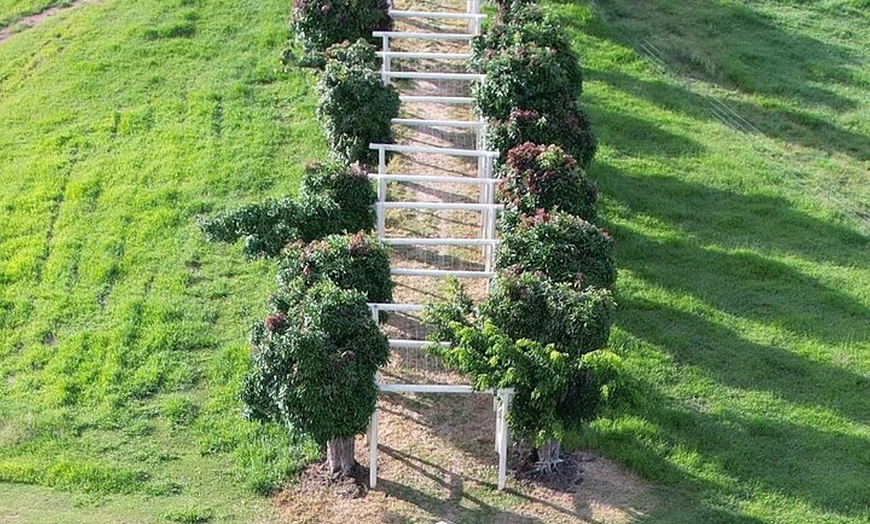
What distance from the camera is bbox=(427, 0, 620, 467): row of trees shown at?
14391 mm

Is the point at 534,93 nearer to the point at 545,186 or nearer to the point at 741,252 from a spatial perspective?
the point at 545,186

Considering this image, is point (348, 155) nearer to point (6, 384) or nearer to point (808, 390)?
point (6, 384)

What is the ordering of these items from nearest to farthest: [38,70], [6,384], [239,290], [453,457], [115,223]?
[453,457], [6,384], [239,290], [115,223], [38,70]

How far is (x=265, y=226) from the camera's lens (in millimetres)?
16703

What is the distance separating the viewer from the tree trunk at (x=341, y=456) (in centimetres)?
1519

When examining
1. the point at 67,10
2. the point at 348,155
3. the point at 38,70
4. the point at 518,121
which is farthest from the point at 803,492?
the point at 67,10

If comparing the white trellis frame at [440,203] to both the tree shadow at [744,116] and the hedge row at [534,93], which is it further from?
the tree shadow at [744,116]

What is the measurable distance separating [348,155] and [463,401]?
474 cm

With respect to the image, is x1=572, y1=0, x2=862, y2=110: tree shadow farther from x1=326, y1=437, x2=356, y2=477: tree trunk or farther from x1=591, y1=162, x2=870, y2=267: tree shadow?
x1=326, y1=437, x2=356, y2=477: tree trunk

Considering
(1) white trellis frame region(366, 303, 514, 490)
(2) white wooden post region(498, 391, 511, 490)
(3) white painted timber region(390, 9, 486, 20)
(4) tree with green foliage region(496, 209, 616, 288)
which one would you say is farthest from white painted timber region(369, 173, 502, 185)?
(3) white painted timber region(390, 9, 486, 20)

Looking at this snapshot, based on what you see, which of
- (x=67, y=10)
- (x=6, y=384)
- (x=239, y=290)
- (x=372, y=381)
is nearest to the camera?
(x=372, y=381)

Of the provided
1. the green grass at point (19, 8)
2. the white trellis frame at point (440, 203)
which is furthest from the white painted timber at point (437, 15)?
the green grass at point (19, 8)

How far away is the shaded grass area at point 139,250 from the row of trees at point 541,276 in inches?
117

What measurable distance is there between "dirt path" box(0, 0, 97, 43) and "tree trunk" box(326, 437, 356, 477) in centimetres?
1443
